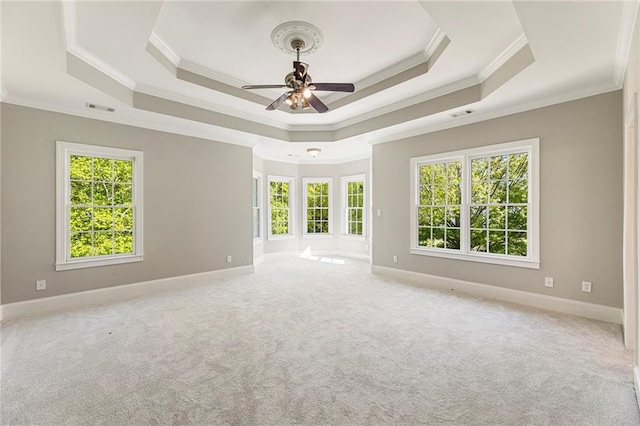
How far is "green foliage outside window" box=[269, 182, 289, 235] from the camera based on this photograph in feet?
26.2

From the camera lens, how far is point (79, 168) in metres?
4.27

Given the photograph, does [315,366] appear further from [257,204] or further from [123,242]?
[257,204]

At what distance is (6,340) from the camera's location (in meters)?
3.00

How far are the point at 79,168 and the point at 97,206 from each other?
57cm

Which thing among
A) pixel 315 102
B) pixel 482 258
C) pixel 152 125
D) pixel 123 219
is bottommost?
pixel 482 258

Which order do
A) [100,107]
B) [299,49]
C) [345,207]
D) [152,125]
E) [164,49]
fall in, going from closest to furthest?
[299,49]
[164,49]
[100,107]
[152,125]
[345,207]

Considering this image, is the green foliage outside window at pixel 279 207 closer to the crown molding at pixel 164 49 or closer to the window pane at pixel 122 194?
the window pane at pixel 122 194

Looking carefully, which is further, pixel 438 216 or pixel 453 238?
pixel 438 216

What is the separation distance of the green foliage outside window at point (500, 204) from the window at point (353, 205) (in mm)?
3324

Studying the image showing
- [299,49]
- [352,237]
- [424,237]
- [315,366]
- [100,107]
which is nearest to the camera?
[315,366]

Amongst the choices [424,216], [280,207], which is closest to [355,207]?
[280,207]

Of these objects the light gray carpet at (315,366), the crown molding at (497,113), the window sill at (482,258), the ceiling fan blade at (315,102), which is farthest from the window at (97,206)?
the window sill at (482,258)

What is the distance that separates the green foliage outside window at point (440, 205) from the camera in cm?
500

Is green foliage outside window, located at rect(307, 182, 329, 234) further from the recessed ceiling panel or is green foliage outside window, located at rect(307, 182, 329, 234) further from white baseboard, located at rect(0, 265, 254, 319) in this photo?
the recessed ceiling panel
